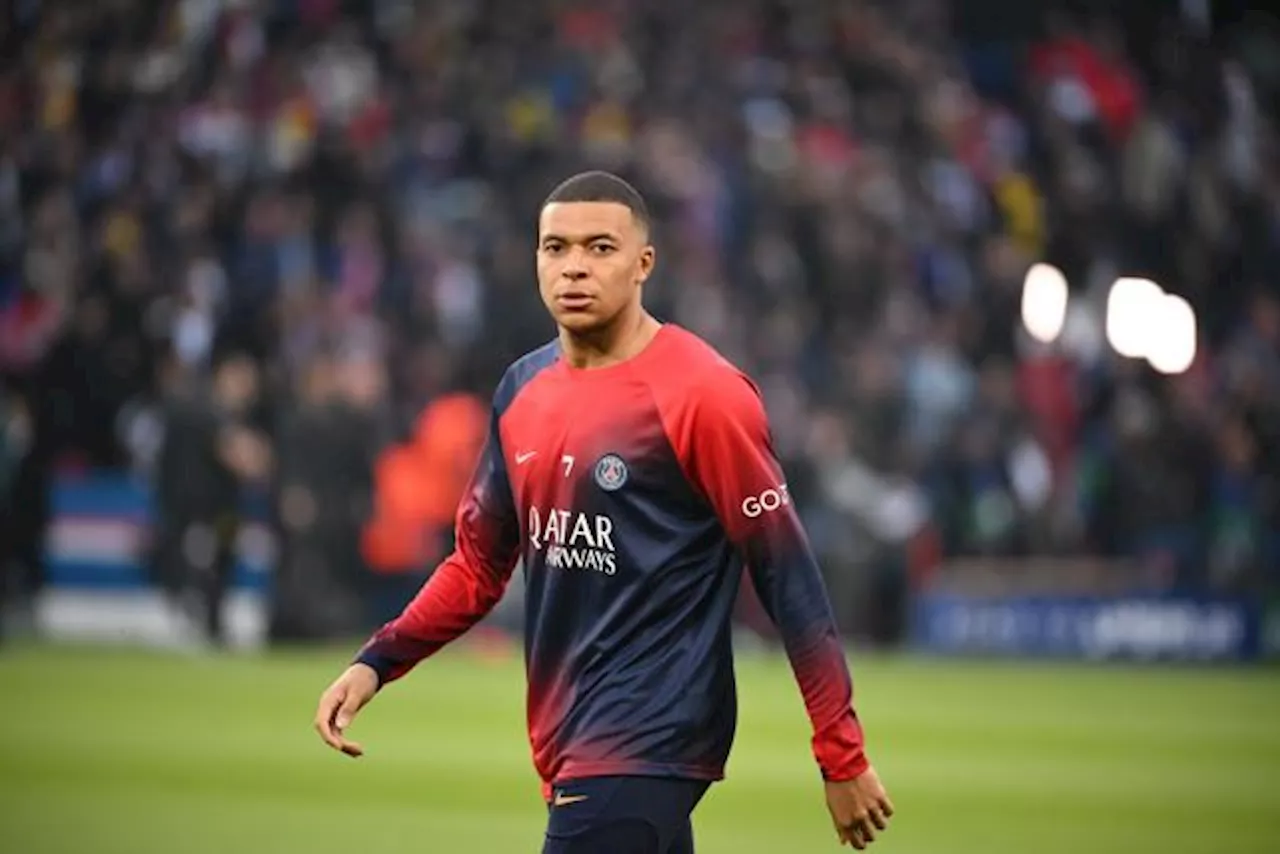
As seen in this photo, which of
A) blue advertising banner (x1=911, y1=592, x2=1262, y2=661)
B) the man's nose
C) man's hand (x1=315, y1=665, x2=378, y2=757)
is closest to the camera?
the man's nose

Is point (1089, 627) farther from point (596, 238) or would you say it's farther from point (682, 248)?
point (596, 238)

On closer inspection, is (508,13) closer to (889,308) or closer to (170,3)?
(170,3)

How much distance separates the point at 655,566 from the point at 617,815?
60cm

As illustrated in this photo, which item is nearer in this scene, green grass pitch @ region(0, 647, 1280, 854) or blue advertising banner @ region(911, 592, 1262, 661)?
green grass pitch @ region(0, 647, 1280, 854)

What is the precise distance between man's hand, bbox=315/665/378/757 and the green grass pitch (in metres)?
4.80

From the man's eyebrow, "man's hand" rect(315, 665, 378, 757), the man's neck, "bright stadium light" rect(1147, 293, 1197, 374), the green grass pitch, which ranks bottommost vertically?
the green grass pitch

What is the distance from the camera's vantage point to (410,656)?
6367 millimetres

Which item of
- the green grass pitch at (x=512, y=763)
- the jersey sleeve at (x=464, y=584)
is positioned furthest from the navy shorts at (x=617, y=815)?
the green grass pitch at (x=512, y=763)

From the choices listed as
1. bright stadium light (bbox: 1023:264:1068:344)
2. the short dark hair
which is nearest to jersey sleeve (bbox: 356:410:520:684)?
the short dark hair

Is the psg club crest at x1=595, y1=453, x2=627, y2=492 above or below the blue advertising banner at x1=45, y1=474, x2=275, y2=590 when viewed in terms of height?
below

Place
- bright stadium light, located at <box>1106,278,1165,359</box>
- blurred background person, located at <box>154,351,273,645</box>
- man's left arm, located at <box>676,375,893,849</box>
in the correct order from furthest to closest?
bright stadium light, located at <box>1106,278,1165,359</box>
blurred background person, located at <box>154,351,273,645</box>
man's left arm, located at <box>676,375,893,849</box>

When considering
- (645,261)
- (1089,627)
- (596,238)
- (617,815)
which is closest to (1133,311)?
(1089,627)

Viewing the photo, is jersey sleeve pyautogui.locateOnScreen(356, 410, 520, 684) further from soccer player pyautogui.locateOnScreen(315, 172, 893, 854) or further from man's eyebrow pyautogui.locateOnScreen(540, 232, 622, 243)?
man's eyebrow pyautogui.locateOnScreen(540, 232, 622, 243)

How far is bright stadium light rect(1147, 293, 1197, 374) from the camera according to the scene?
25.2 meters
